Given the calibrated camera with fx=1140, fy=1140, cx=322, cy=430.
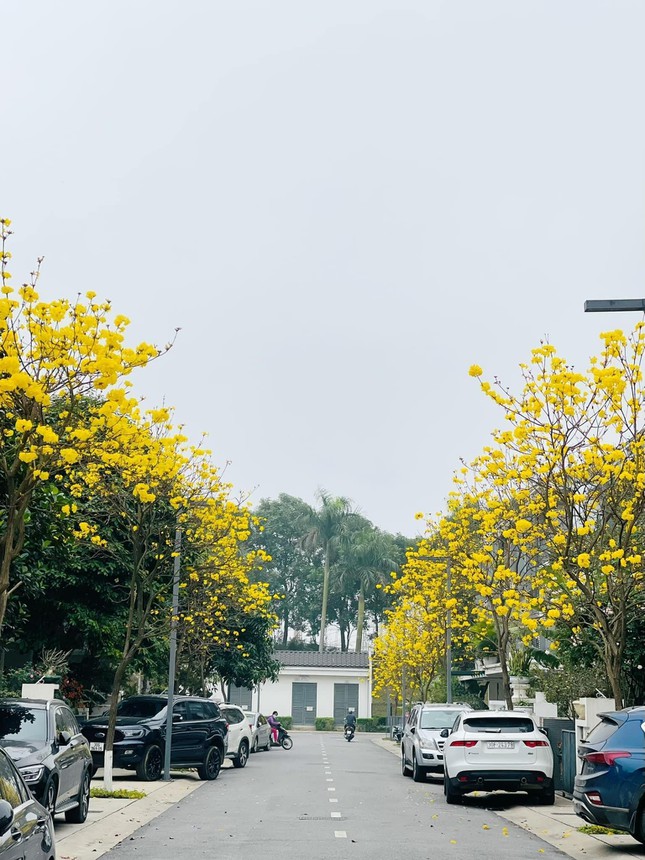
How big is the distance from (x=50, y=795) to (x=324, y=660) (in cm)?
6518

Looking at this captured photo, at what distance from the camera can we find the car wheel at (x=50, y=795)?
13.8 metres

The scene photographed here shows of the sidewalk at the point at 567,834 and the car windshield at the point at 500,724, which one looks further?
the car windshield at the point at 500,724

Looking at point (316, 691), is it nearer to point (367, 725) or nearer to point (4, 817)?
point (367, 725)

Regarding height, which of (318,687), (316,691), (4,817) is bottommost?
(4,817)

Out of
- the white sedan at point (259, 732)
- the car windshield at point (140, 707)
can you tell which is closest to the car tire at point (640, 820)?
the car windshield at point (140, 707)

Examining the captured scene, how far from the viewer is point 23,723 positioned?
14891 mm

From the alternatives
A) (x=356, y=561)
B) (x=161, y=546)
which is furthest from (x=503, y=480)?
(x=356, y=561)

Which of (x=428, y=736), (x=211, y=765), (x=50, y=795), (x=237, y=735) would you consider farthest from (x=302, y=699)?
(x=50, y=795)

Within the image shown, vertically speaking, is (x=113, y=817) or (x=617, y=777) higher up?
(x=617, y=777)

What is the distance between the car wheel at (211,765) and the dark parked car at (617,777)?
1410 cm

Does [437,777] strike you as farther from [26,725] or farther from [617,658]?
[26,725]

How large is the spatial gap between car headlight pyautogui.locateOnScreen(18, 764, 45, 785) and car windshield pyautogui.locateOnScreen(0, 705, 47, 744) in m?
0.89

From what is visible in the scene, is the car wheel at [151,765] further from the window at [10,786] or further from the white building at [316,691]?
the white building at [316,691]

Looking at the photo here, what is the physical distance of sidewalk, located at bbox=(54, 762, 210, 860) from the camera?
13.3 metres
